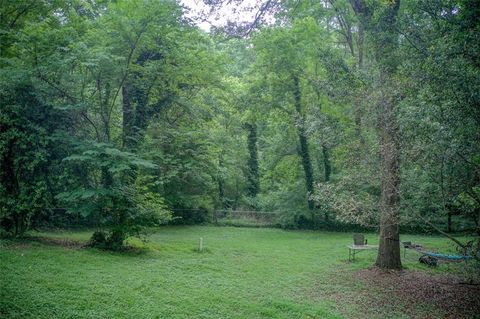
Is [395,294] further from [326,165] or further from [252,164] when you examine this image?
[252,164]

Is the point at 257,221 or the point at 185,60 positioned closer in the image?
the point at 185,60

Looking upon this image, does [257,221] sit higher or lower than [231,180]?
→ lower

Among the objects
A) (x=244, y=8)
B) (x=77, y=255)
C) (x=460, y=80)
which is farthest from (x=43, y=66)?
(x=460, y=80)

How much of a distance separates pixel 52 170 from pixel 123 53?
431cm

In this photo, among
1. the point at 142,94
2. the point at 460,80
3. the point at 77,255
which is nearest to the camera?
the point at 460,80

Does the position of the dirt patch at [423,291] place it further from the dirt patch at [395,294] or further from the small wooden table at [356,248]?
the small wooden table at [356,248]

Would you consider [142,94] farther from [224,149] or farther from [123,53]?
[224,149]

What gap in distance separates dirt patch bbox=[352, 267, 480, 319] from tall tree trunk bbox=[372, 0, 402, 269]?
1.59 metres

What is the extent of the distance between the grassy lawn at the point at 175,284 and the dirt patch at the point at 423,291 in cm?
26

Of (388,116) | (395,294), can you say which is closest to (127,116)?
(388,116)

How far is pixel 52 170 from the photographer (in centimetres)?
1099

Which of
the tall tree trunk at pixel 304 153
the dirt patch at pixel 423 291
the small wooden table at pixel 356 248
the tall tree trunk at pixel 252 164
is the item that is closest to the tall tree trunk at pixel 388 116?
the dirt patch at pixel 423 291

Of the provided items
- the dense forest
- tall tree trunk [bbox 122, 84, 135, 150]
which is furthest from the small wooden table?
tall tree trunk [bbox 122, 84, 135, 150]

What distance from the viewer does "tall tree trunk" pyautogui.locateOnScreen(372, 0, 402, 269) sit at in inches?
315
